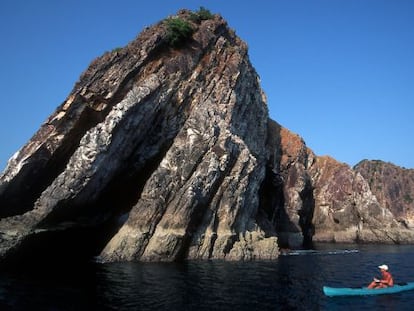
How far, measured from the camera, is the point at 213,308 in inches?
992

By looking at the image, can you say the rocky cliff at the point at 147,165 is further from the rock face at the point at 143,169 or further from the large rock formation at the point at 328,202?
the large rock formation at the point at 328,202

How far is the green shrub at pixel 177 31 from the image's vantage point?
166ft

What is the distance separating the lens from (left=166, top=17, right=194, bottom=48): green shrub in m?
50.6

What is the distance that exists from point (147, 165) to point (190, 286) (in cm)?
1948

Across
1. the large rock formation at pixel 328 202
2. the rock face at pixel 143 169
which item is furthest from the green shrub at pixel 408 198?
the rock face at pixel 143 169

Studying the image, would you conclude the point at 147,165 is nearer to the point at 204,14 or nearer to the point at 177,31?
the point at 177,31

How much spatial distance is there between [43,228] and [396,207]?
91671 millimetres

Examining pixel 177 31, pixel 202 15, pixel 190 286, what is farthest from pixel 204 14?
pixel 190 286

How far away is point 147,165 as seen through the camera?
157 ft

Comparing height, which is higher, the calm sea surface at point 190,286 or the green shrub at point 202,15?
the green shrub at point 202,15

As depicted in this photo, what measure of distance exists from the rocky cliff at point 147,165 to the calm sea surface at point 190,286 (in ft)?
12.3

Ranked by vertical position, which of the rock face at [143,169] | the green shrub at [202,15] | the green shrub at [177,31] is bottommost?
the rock face at [143,169]

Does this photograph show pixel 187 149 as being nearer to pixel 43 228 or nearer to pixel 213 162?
pixel 213 162

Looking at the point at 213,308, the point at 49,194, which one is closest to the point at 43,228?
the point at 49,194
